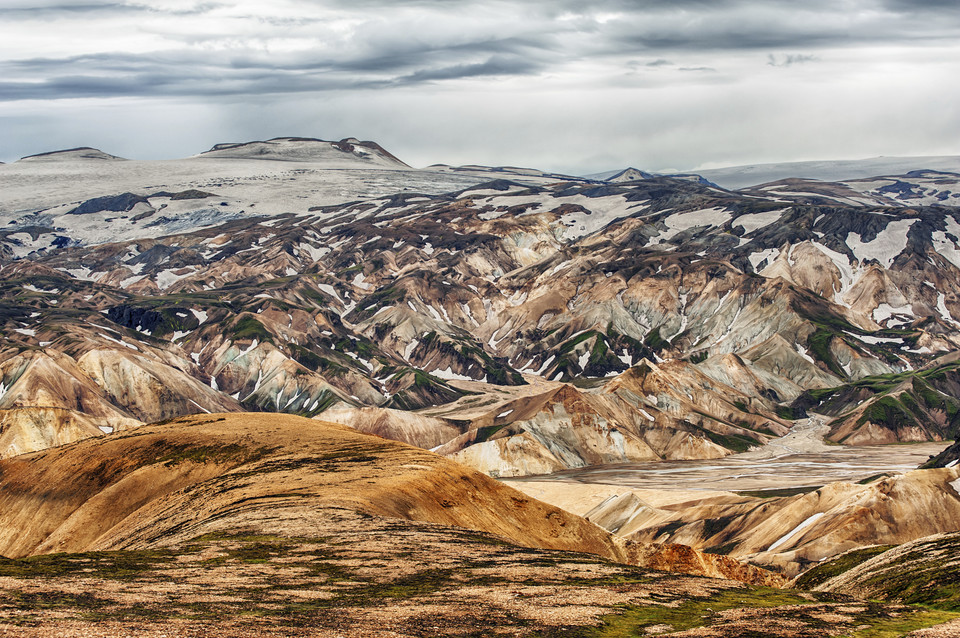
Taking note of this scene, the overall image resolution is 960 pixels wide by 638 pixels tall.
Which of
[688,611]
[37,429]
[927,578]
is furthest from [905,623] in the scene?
[37,429]

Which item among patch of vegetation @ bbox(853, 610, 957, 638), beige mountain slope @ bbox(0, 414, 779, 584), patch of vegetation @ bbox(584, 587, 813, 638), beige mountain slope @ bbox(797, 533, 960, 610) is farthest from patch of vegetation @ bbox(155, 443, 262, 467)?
patch of vegetation @ bbox(853, 610, 957, 638)

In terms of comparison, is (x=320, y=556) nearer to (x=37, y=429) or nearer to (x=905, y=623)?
(x=905, y=623)

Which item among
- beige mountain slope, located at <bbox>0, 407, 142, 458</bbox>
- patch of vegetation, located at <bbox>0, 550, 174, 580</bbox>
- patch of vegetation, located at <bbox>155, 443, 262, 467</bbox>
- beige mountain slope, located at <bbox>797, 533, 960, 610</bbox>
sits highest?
patch of vegetation, located at <bbox>0, 550, 174, 580</bbox>

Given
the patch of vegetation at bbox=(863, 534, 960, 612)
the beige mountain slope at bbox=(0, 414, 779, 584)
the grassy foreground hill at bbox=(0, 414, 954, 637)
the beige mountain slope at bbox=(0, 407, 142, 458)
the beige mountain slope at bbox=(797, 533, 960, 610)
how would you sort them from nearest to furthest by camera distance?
the grassy foreground hill at bbox=(0, 414, 954, 637) → the patch of vegetation at bbox=(863, 534, 960, 612) → the beige mountain slope at bbox=(797, 533, 960, 610) → the beige mountain slope at bbox=(0, 414, 779, 584) → the beige mountain slope at bbox=(0, 407, 142, 458)

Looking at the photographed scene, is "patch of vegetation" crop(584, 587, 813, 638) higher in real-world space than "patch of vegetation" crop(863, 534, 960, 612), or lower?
higher

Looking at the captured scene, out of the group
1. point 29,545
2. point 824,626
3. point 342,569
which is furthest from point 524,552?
point 29,545

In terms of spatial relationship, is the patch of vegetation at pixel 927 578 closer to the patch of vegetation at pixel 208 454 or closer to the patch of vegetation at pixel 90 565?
the patch of vegetation at pixel 90 565

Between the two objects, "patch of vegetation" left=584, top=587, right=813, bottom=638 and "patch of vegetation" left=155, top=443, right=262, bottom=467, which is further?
"patch of vegetation" left=155, top=443, right=262, bottom=467

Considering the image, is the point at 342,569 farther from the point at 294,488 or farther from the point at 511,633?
the point at 294,488

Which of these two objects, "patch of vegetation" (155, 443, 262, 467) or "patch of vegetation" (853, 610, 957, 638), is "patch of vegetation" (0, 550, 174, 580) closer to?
"patch of vegetation" (853, 610, 957, 638)
